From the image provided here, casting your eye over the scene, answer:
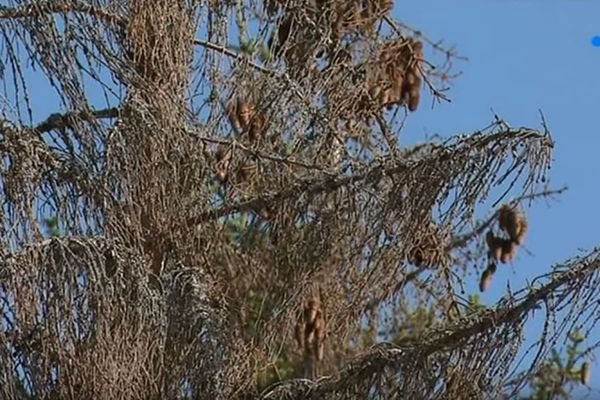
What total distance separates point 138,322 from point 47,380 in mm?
294

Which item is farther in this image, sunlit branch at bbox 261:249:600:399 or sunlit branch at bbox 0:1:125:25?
sunlit branch at bbox 0:1:125:25

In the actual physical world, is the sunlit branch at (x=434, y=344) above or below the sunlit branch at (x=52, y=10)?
below

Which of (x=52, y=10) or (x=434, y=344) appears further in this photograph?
(x=52, y=10)

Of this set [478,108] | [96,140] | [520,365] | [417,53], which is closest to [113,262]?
[96,140]

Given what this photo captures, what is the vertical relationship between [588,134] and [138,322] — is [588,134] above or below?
above

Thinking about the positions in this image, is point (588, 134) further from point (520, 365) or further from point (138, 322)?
point (138, 322)

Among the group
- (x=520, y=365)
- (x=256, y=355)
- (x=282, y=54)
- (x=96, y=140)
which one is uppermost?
(x=282, y=54)

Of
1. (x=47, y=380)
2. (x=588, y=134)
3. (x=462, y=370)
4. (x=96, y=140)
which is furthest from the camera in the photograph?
(x=588, y=134)

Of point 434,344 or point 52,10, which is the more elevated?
point 52,10

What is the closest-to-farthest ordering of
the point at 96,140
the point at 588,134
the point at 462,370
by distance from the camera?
the point at 462,370 → the point at 96,140 → the point at 588,134

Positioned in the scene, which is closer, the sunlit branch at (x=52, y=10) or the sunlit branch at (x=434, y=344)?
the sunlit branch at (x=434, y=344)

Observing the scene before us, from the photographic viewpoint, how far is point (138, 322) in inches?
153

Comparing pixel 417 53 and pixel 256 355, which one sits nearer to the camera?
pixel 256 355

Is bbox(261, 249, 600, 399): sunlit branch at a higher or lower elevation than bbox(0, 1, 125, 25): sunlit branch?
lower
